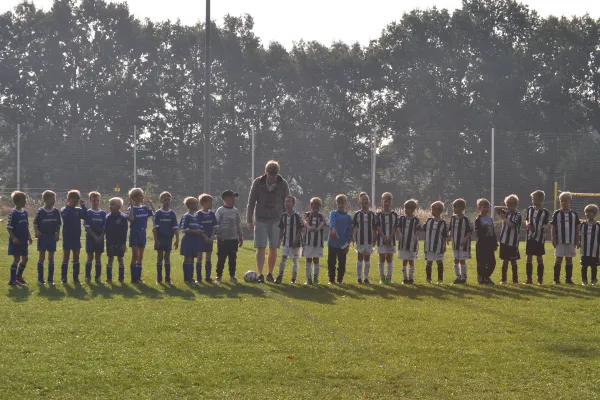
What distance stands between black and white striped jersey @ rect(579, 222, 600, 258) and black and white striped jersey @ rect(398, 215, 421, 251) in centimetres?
279

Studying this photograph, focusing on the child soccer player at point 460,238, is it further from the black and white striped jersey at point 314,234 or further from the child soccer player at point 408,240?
the black and white striped jersey at point 314,234

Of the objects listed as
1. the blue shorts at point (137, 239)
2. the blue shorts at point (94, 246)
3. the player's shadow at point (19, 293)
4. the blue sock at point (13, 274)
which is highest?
the blue shorts at point (137, 239)

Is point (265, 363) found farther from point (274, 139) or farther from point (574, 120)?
point (574, 120)

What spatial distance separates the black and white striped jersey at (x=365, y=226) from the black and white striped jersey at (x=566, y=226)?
9.90 feet

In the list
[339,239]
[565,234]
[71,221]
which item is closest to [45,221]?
[71,221]

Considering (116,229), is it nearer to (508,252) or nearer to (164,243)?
(164,243)

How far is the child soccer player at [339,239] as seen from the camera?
1427cm

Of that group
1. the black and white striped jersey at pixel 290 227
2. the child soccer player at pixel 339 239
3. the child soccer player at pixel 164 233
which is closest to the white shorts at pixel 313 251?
the child soccer player at pixel 339 239

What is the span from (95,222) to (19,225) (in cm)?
122

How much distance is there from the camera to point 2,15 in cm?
4753

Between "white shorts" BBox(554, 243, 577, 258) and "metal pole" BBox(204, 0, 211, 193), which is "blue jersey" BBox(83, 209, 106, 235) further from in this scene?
"white shorts" BBox(554, 243, 577, 258)

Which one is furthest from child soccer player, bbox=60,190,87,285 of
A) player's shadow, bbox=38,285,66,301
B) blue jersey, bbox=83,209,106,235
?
player's shadow, bbox=38,285,66,301

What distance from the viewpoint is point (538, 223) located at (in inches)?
570

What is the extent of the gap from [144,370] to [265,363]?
1.03 metres
